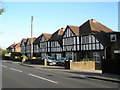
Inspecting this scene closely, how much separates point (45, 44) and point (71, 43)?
13648mm

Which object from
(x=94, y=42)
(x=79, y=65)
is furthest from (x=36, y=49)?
(x=79, y=65)

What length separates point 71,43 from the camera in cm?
4272

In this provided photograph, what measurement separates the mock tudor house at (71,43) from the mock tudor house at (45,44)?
30.0ft

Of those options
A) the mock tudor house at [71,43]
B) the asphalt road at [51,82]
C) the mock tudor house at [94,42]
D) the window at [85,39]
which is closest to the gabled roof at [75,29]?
the mock tudor house at [71,43]

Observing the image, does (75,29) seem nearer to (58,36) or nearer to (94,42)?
(94,42)

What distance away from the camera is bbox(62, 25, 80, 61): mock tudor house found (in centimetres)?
4130

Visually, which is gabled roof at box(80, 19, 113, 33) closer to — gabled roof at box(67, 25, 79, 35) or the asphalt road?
gabled roof at box(67, 25, 79, 35)

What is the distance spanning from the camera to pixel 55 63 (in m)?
34.9

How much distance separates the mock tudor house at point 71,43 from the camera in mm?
41297

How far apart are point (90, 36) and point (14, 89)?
29.8 metres

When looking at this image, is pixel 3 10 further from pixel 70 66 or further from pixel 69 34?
pixel 69 34

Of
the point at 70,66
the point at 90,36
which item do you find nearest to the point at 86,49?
Answer: the point at 90,36

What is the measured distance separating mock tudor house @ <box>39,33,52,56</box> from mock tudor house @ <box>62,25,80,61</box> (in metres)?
9.14

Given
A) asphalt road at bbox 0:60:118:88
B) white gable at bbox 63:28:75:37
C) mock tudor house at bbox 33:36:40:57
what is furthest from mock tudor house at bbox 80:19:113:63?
asphalt road at bbox 0:60:118:88
